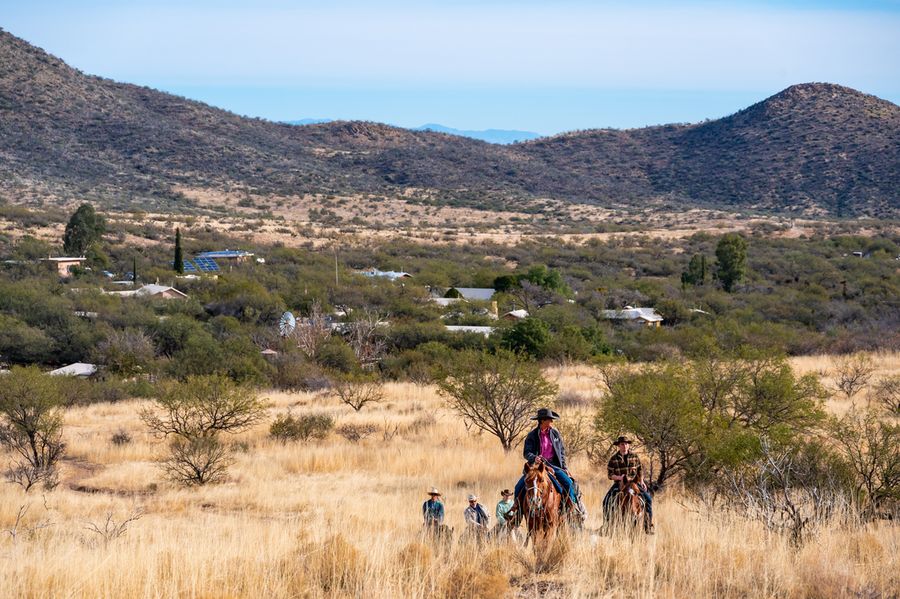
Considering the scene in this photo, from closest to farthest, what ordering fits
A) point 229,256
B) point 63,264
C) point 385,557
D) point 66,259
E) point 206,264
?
point 385,557
point 63,264
point 66,259
point 206,264
point 229,256

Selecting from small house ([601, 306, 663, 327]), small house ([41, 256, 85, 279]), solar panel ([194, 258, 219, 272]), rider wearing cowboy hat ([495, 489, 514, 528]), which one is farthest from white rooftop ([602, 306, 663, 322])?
rider wearing cowboy hat ([495, 489, 514, 528])

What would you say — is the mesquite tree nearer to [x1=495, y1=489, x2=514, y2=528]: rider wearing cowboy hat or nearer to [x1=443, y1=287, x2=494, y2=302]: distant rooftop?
[x1=495, y1=489, x2=514, y2=528]: rider wearing cowboy hat

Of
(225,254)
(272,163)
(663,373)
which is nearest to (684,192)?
(272,163)

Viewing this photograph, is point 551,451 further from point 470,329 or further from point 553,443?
point 470,329

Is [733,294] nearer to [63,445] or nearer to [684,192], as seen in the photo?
[63,445]

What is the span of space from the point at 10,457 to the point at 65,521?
7696 millimetres

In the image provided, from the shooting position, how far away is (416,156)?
403ft

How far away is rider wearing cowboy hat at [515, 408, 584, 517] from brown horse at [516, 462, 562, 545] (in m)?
0.42

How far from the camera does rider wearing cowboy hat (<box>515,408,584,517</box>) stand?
974 cm

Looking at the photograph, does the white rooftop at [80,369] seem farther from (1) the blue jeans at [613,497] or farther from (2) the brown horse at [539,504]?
(2) the brown horse at [539,504]

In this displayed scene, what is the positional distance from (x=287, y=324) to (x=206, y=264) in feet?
62.3

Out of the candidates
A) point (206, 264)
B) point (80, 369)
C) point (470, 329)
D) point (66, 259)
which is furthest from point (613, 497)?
point (66, 259)

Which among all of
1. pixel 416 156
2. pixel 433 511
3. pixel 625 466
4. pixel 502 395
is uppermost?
pixel 416 156

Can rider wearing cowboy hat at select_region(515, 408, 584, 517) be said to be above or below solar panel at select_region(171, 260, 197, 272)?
above
